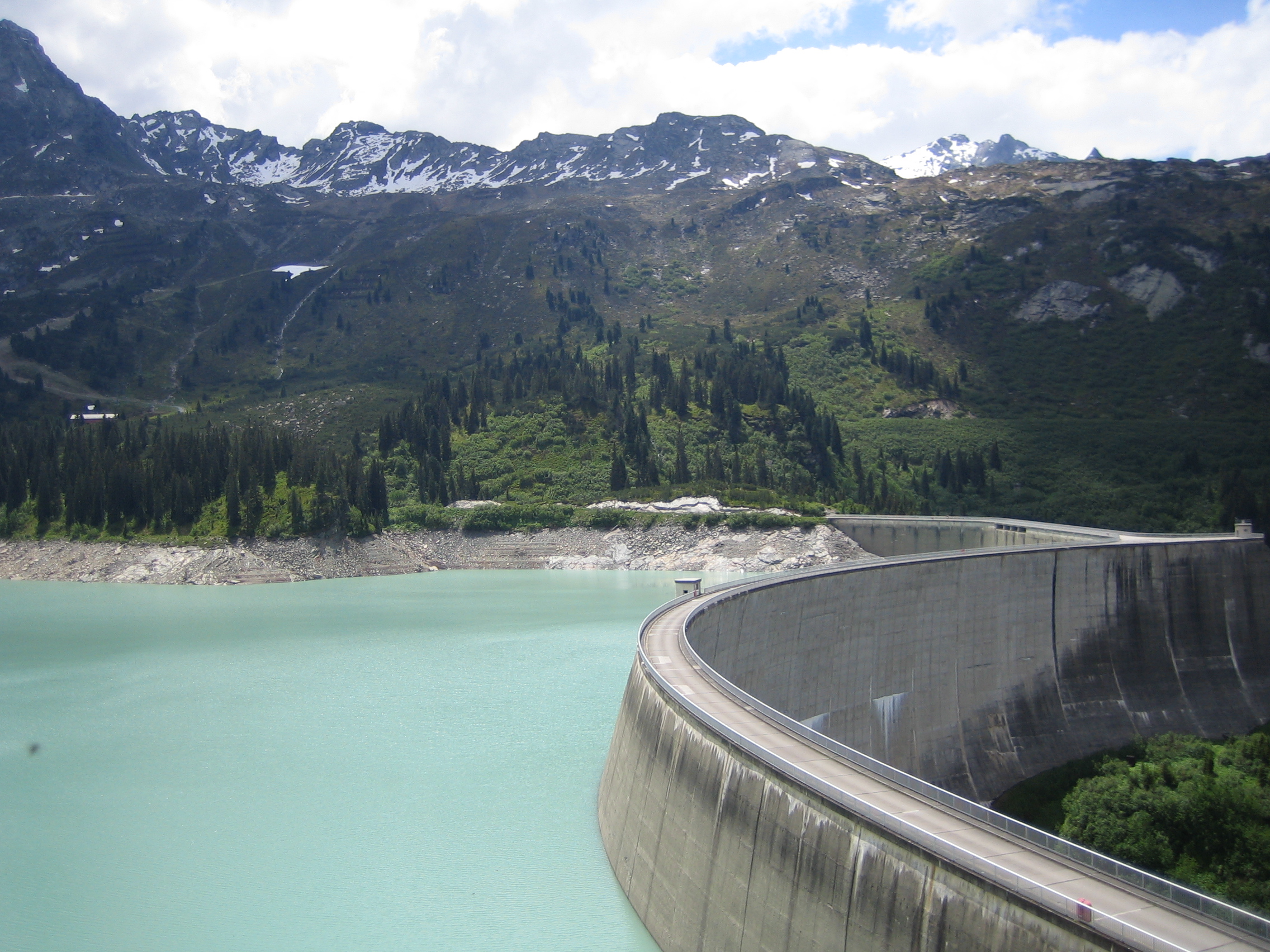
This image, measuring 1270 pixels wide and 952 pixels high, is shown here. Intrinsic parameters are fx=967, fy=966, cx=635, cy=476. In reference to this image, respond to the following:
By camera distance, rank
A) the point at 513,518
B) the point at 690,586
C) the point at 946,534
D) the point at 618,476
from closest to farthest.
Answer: the point at 690,586 < the point at 946,534 < the point at 513,518 < the point at 618,476

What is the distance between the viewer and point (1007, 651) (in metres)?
42.4

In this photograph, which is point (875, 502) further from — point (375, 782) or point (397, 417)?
point (375, 782)

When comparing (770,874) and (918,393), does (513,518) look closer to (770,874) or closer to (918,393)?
(918,393)

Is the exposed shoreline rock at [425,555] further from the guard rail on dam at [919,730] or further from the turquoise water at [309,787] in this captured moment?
the guard rail on dam at [919,730]

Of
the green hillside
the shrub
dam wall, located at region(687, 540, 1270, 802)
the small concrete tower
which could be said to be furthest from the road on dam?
the shrub

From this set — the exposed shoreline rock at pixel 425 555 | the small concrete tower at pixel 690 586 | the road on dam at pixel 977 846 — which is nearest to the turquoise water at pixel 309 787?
the road on dam at pixel 977 846

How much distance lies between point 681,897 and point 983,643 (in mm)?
26342

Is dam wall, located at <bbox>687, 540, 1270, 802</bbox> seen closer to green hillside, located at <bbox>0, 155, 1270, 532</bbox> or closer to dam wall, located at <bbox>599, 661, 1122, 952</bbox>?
dam wall, located at <bbox>599, 661, 1122, 952</bbox>

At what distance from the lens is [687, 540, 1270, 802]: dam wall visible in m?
35.6

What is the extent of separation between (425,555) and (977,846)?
300ft

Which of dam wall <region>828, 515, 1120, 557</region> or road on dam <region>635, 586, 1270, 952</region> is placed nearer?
road on dam <region>635, 586, 1270, 952</region>

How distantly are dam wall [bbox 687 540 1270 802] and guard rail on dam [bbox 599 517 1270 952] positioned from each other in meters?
0.10

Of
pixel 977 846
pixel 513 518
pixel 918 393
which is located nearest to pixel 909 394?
pixel 918 393

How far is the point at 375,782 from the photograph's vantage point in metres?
33.0
